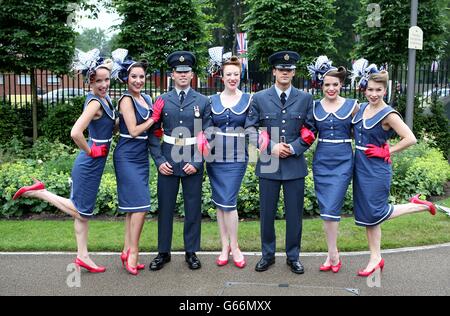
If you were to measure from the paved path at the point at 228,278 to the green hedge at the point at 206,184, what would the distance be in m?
1.48

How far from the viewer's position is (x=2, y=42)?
1046 centimetres

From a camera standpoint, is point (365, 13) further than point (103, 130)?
Yes

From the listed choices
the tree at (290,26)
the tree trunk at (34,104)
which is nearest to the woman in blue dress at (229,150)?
the tree at (290,26)

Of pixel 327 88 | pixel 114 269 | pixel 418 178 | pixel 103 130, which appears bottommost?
pixel 114 269

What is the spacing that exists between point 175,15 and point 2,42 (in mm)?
3510

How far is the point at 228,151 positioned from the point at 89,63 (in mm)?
1568

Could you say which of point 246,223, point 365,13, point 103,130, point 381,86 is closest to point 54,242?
point 103,130

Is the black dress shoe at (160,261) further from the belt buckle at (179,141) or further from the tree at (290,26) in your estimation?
the tree at (290,26)

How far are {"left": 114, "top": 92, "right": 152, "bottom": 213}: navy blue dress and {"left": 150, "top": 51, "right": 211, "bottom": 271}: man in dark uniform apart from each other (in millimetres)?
149

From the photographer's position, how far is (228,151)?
17.0 ft

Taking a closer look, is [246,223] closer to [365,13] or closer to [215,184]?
[215,184]

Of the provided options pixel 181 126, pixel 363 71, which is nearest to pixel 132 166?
pixel 181 126

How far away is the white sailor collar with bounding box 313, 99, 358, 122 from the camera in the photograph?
4.94m
